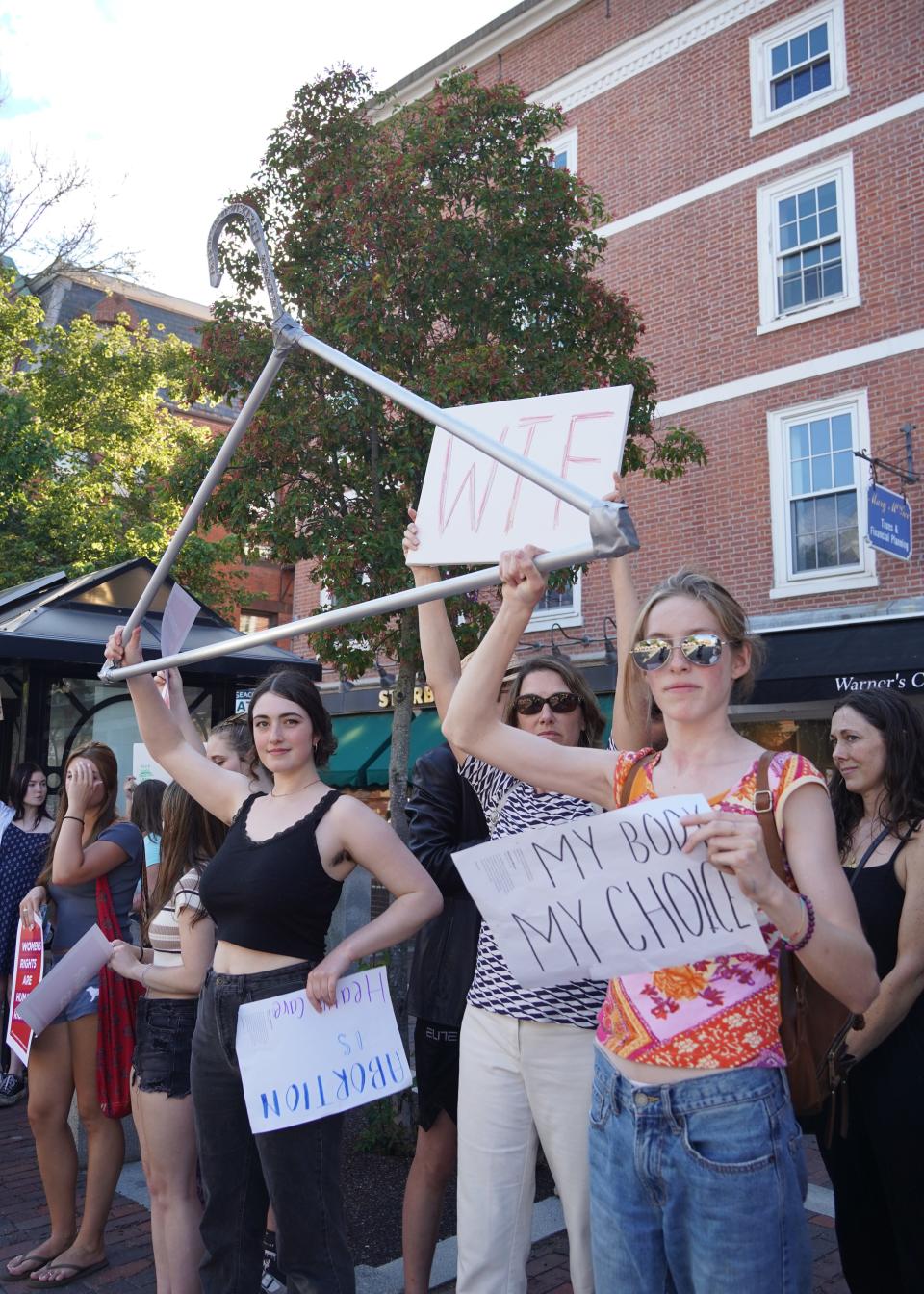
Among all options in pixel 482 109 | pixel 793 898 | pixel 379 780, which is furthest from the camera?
pixel 379 780

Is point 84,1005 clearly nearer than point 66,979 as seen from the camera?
No

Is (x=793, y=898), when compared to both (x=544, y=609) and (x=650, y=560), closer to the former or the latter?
(x=650, y=560)

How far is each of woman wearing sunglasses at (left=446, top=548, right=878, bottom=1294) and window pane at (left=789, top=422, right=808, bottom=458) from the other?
11915 millimetres

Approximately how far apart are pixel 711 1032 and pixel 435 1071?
1.85 m

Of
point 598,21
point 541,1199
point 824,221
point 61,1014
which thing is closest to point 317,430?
point 61,1014

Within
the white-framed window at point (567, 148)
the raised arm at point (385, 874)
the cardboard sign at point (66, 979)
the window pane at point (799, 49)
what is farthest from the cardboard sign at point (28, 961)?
the white-framed window at point (567, 148)

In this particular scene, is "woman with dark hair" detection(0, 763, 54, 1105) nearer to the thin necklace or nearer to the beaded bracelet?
the thin necklace

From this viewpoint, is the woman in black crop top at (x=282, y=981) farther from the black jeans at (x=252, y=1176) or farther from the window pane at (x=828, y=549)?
the window pane at (x=828, y=549)

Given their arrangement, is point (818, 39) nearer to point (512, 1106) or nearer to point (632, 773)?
point (632, 773)

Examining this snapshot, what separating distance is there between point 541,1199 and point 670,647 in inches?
136

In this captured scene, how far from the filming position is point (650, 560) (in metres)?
14.4

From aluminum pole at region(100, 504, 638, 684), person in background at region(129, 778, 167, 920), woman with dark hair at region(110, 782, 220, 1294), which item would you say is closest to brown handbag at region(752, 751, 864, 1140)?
aluminum pole at region(100, 504, 638, 684)

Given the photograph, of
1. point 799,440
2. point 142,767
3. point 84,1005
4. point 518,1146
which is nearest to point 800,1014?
point 518,1146

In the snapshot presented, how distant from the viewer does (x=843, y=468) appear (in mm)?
Result: 12852
